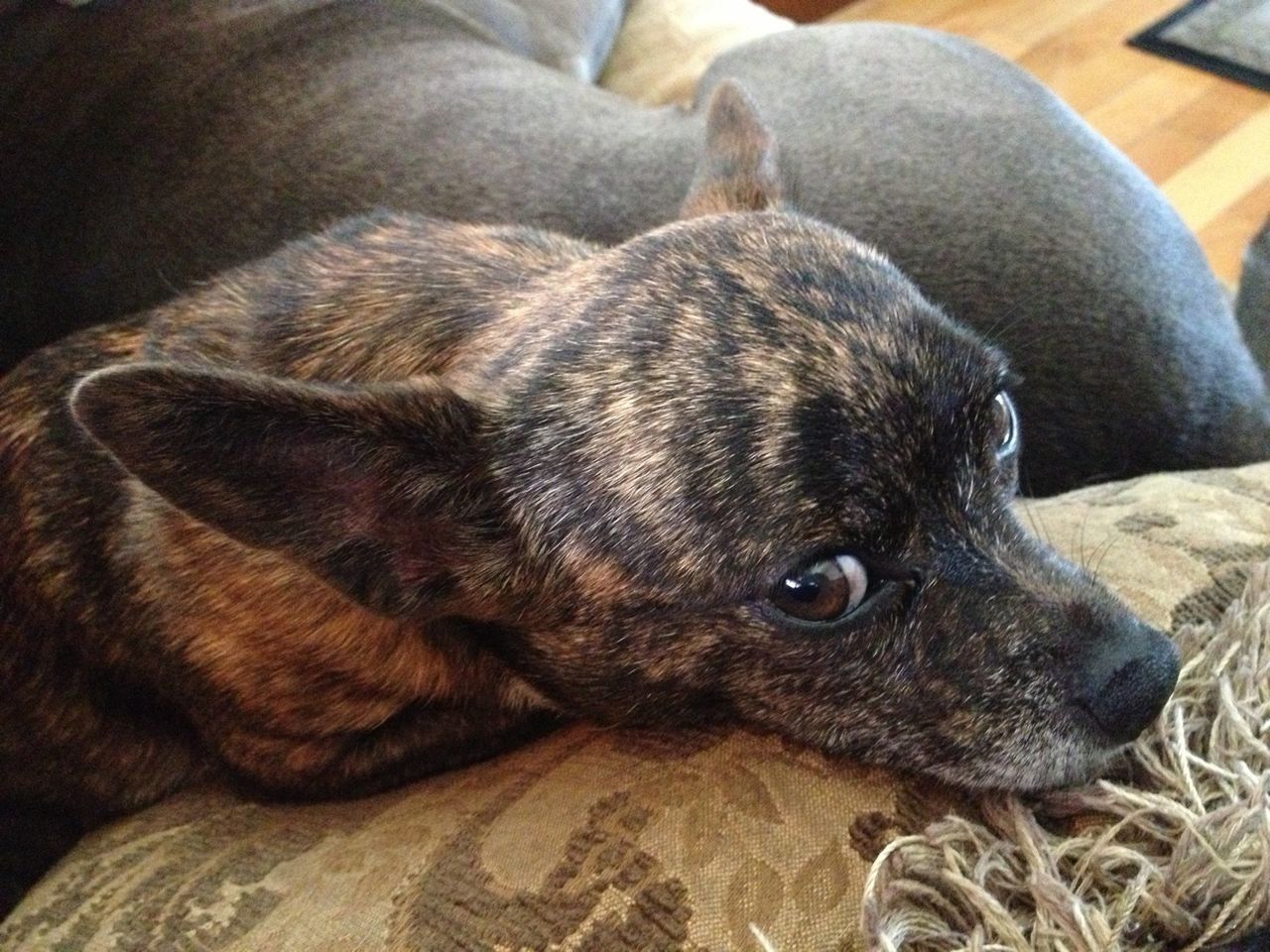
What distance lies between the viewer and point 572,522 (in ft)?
3.96

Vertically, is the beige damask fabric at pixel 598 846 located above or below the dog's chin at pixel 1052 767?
below

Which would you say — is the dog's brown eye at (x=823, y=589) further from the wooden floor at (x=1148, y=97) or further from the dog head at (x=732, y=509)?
the wooden floor at (x=1148, y=97)

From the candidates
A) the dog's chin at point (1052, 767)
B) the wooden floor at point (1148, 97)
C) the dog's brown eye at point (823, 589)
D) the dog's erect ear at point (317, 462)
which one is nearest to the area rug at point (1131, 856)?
the dog's chin at point (1052, 767)

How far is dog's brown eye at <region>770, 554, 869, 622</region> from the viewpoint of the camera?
3.68ft

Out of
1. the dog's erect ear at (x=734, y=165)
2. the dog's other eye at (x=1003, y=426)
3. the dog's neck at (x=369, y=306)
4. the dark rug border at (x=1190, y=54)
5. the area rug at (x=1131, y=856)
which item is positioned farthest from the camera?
the dark rug border at (x=1190, y=54)

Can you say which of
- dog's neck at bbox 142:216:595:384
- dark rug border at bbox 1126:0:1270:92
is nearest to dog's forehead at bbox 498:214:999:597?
dog's neck at bbox 142:216:595:384

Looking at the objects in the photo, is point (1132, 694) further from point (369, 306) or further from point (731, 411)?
point (369, 306)

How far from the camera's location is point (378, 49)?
2.14 m

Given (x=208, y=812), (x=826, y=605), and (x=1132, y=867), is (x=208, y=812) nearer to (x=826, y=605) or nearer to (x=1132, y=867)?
(x=826, y=605)

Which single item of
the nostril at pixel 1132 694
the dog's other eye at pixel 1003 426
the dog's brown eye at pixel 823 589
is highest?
the dog's other eye at pixel 1003 426

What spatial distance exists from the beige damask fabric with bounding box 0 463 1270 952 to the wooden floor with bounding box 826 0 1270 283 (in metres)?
2.15

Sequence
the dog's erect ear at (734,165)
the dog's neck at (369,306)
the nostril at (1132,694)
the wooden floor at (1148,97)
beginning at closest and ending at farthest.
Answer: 1. the nostril at (1132,694)
2. the dog's neck at (369,306)
3. the dog's erect ear at (734,165)
4. the wooden floor at (1148,97)

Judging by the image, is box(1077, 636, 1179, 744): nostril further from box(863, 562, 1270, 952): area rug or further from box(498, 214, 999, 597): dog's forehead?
box(498, 214, 999, 597): dog's forehead

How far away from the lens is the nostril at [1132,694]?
1.07 m
